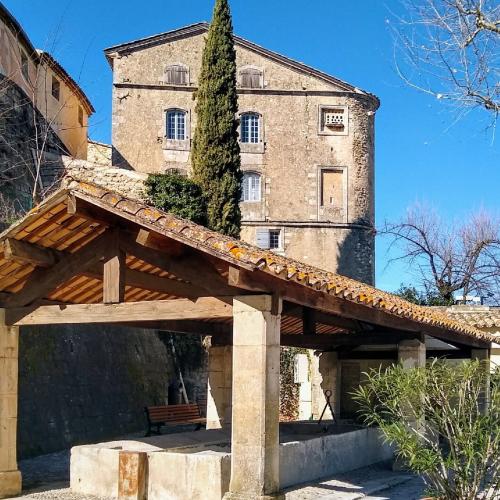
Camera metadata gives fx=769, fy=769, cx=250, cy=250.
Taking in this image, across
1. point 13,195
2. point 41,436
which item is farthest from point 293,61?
point 41,436

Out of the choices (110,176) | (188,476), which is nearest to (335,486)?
(188,476)

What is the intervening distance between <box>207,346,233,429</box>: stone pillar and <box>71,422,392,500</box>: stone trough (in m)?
2.07

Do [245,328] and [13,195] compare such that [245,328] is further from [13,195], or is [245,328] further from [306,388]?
[13,195]

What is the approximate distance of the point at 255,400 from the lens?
7.38 metres

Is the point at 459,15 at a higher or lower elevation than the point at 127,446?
higher

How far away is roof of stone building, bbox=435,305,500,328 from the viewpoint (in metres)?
18.4

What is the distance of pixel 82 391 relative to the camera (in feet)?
50.0

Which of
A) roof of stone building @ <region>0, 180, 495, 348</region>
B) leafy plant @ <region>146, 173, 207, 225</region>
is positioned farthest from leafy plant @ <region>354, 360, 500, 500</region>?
leafy plant @ <region>146, 173, 207, 225</region>

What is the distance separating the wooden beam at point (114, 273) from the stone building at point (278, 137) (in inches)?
979

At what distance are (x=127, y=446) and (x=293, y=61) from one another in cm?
2652

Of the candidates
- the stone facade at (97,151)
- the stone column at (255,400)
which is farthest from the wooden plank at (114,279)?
the stone facade at (97,151)

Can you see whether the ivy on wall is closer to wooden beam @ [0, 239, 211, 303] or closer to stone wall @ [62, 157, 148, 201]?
stone wall @ [62, 157, 148, 201]

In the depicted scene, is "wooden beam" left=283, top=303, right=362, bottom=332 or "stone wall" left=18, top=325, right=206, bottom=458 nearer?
"wooden beam" left=283, top=303, right=362, bottom=332

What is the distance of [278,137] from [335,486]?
83.1 ft
